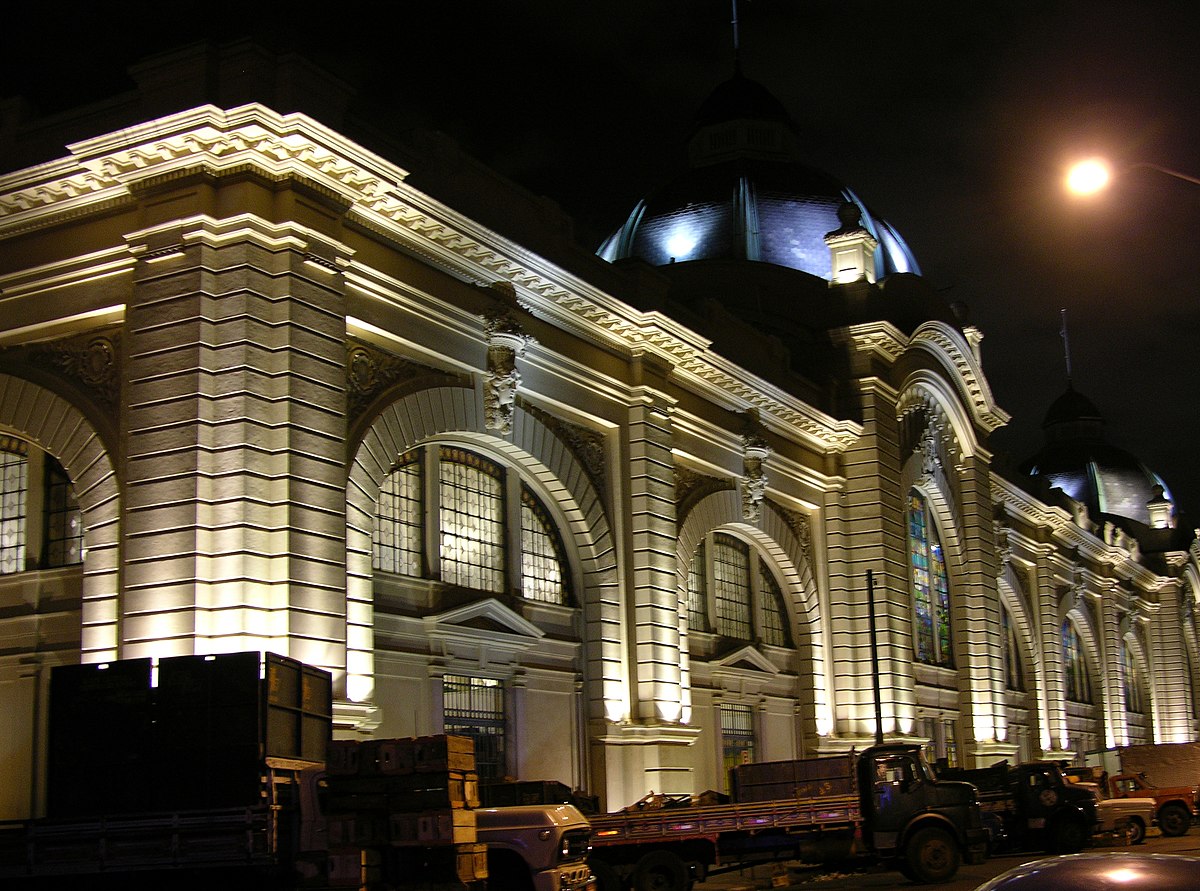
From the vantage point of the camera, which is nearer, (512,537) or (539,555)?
(512,537)

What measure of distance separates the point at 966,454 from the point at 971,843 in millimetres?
29635

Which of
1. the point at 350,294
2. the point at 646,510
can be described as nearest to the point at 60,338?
the point at 350,294

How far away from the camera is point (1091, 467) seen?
315ft

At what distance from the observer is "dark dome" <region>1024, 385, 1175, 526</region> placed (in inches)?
3701

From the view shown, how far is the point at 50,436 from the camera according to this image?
24.6 m

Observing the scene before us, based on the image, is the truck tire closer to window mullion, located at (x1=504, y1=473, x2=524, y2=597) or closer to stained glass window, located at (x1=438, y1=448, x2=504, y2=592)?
stained glass window, located at (x1=438, y1=448, x2=504, y2=592)

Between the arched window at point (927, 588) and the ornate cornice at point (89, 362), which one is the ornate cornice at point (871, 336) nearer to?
the arched window at point (927, 588)

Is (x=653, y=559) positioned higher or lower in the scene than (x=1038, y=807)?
higher

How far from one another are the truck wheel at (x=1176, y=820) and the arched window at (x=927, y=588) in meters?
10.9

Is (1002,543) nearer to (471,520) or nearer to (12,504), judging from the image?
(471,520)

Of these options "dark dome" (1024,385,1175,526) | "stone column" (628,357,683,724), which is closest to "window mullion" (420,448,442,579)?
"stone column" (628,357,683,724)

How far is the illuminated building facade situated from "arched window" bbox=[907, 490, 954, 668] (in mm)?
227

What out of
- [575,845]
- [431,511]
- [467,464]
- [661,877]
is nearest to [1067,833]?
[661,877]

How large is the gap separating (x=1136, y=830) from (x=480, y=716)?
16.4 metres
